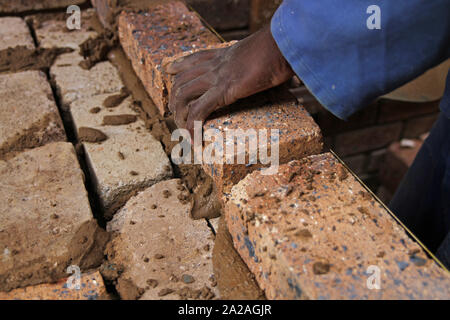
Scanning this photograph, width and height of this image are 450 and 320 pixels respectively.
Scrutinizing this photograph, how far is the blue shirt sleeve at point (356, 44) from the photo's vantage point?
113 centimetres

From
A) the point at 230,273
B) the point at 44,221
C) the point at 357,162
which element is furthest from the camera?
the point at 357,162

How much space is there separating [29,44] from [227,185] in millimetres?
1535

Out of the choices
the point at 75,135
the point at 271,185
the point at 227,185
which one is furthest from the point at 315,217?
the point at 75,135

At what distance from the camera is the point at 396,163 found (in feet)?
12.5

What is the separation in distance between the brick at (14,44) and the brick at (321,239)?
4.92 ft

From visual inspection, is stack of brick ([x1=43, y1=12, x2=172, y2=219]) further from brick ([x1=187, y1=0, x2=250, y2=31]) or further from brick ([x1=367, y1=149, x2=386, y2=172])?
brick ([x1=367, y1=149, x2=386, y2=172])

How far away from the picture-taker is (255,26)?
2998 millimetres

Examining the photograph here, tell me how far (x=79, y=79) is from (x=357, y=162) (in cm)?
270

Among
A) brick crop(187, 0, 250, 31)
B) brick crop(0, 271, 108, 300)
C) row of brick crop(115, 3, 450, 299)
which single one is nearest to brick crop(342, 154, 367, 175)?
brick crop(187, 0, 250, 31)

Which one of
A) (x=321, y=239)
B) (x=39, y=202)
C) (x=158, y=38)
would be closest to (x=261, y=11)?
(x=158, y=38)

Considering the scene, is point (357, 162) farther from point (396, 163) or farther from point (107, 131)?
point (107, 131)

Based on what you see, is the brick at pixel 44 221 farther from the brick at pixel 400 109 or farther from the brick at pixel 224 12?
the brick at pixel 400 109
